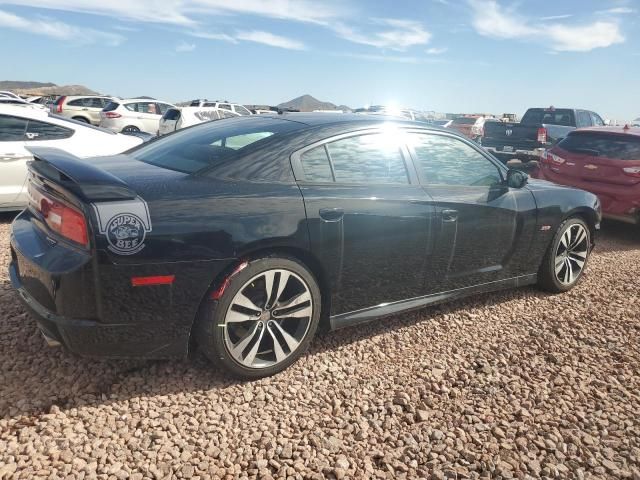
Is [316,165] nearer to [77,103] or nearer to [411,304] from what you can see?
[411,304]

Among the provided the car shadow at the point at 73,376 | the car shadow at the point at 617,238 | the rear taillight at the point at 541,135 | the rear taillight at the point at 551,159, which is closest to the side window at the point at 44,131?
the car shadow at the point at 73,376

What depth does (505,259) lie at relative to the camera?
12.6ft

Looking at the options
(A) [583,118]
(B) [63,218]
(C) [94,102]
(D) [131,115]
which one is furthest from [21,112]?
(C) [94,102]

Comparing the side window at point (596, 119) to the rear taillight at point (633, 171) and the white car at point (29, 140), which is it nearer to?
the rear taillight at point (633, 171)

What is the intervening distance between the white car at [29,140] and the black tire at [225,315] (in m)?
4.21

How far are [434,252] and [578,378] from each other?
116cm

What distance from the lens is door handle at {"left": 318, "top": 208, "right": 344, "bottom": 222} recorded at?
2.79 metres

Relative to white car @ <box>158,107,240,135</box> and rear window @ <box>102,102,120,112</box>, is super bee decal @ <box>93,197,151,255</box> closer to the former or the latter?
white car @ <box>158,107,240,135</box>

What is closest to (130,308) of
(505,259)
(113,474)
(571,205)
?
(113,474)

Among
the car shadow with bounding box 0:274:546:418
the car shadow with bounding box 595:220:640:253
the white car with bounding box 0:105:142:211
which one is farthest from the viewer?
the car shadow with bounding box 595:220:640:253

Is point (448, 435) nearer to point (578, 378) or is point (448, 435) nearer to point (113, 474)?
point (578, 378)

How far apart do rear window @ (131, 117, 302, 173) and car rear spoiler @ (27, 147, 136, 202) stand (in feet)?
1.59

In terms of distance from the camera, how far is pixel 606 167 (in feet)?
21.1

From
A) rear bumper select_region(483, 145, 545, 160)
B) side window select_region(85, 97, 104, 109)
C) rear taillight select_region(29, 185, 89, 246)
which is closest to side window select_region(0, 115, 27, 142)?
rear taillight select_region(29, 185, 89, 246)
